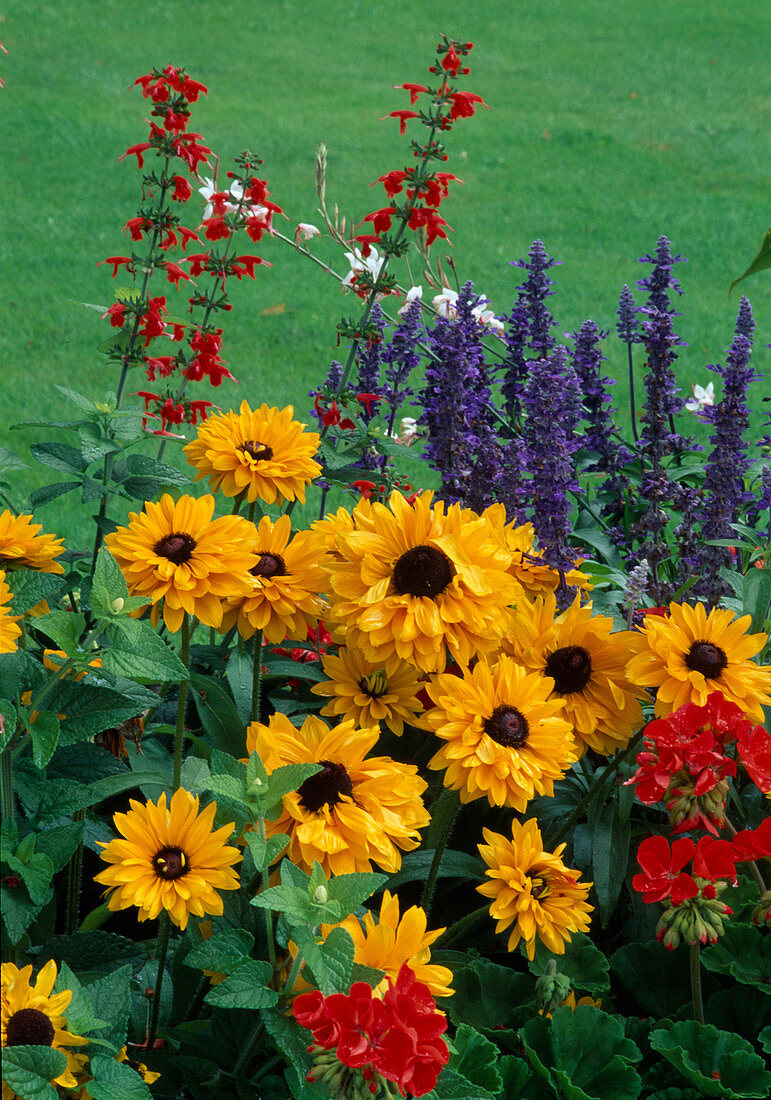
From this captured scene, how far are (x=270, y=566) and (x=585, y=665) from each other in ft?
1.45

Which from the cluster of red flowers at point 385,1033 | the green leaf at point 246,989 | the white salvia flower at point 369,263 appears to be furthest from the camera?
the white salvia flower at point 369,263

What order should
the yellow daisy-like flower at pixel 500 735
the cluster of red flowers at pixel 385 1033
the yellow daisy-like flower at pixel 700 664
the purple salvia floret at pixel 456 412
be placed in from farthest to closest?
the purple salvia floret at pixel 456 412
the yellow daisy-like flower at pixel 700 664
the yellow daisy-like flower at pixel 500 735
the cluster of red flowers at pixel 385 1033

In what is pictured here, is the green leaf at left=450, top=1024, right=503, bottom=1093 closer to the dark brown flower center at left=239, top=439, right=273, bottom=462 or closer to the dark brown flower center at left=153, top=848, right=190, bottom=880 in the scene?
the dark brown flower center at left=153, top=848, right=190, bottom=880

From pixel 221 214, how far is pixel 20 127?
687 centimetres

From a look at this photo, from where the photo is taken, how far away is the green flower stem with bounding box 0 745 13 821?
124 centimetres

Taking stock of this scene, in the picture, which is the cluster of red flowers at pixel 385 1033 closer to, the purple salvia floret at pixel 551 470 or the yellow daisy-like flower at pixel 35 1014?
the yellow daisy-like flower at pixel 35 1014

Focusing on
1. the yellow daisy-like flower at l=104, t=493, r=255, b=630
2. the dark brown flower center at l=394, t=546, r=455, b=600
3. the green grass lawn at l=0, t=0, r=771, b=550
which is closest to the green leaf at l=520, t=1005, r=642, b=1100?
the dark brown flower center at l=394, t=546, r=455, b=600

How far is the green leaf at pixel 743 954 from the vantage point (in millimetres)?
1437

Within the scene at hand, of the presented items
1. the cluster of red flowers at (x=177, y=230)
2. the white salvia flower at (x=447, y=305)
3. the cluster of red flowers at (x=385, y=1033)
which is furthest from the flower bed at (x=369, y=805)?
the white salvia flower at (x=447, y=305)

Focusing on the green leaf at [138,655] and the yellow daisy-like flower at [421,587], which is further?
the yellow daisy-like flower at [421,587]

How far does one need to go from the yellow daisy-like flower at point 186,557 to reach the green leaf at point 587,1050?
2.05ft

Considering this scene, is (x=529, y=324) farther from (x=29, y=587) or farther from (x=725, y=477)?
(x=29, y=587)

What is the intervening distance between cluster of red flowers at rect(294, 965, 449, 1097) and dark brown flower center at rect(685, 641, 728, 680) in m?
0.61

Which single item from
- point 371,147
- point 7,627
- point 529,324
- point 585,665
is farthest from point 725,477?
point 371,147
